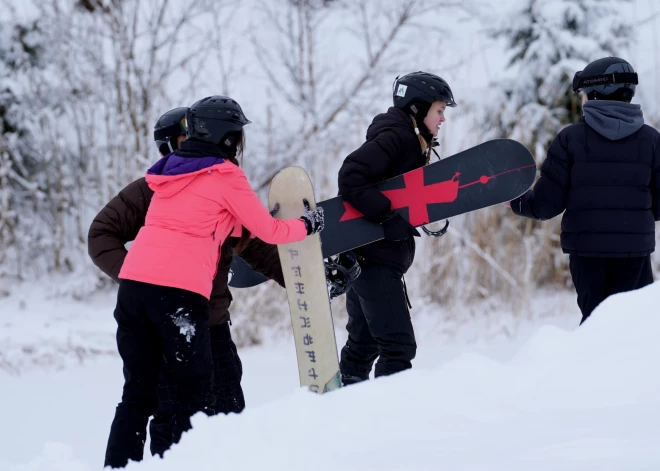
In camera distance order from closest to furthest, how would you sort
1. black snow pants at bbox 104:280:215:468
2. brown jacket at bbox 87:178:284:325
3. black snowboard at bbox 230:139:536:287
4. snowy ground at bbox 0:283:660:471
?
snowy ground at bbox 0:283:660:471, black snow pants at bbox 104:280:215:468, brown jacket at bbox 87:178:284:325, black snowboard at bbox 230:139:536:287

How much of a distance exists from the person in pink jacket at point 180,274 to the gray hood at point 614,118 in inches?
53.9

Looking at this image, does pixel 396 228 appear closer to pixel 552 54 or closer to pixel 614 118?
pixel 614 118

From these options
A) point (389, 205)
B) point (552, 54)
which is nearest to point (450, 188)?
point (389, 205)

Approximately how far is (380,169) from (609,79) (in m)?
0.97

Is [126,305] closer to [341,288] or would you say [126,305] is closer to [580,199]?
[341,288]

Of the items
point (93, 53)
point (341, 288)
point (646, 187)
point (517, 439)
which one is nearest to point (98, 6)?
point (93, 53)

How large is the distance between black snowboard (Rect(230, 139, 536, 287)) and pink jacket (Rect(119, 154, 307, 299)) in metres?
0.75

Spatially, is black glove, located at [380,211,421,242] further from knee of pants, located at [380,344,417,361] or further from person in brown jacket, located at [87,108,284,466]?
person in brown jacket, located at [87,108,284,466]

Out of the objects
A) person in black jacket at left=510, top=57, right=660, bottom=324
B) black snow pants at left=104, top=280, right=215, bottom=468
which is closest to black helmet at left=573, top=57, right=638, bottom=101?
person in black jacket at left=510, top=57, right=660, bottom=324

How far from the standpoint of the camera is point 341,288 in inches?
115

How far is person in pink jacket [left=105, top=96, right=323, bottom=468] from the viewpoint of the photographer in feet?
7.67

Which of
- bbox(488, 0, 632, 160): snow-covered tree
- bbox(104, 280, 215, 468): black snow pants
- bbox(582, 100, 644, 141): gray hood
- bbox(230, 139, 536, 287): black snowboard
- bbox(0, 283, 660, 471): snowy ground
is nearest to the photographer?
bbox(0, 283, 660, 471): snowy ground

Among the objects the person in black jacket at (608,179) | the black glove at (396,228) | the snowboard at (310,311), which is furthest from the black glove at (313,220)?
the person in black jacket at (608,179)

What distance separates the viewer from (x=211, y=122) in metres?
2.47
